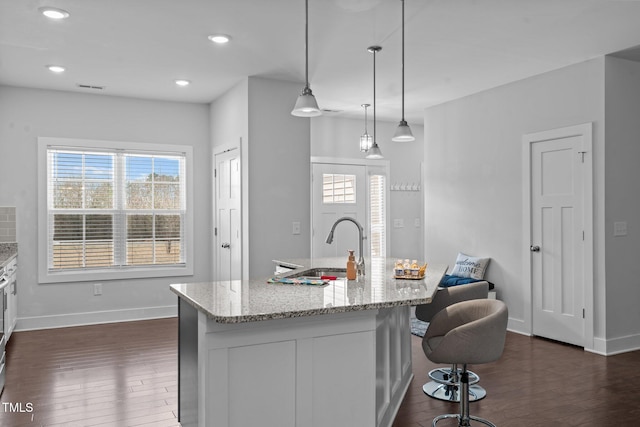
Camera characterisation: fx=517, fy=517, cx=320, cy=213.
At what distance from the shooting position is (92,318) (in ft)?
19.5

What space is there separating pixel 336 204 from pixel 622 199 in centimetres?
372

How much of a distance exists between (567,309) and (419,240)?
331 cm

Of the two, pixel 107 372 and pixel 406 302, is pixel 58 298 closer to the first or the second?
pixel 107 372

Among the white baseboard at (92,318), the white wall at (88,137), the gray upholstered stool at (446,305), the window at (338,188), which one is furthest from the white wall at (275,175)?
the gray upholstered stool at (446,305)

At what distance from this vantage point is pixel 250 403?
2.24 metres

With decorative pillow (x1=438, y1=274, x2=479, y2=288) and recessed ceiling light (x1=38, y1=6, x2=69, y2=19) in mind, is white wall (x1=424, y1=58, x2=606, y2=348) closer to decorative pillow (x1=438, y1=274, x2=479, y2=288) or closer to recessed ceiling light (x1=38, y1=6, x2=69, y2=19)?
decorative pillow (x1=438, y1=274, x2=479, y2=288)

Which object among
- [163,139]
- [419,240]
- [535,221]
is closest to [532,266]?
[535,221]

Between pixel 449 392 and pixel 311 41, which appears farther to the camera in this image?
pixel 311 41

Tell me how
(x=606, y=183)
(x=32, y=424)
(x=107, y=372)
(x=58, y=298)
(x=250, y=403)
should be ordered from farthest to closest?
(x=58, y=298) < (x=606, y=183) < (x=107, y=372) < (x=32, y=424) < (x=250, y=403)

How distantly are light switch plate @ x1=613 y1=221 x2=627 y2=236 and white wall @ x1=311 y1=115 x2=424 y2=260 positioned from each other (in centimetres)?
352

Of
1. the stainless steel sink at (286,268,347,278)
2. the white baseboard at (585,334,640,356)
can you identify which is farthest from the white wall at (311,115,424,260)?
the stainless steel sink at (286,268,347,278)

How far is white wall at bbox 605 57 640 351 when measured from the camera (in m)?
4.62

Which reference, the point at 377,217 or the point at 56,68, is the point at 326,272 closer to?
the point at 56,68

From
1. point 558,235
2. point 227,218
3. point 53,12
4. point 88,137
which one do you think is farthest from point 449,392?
point 88,137
